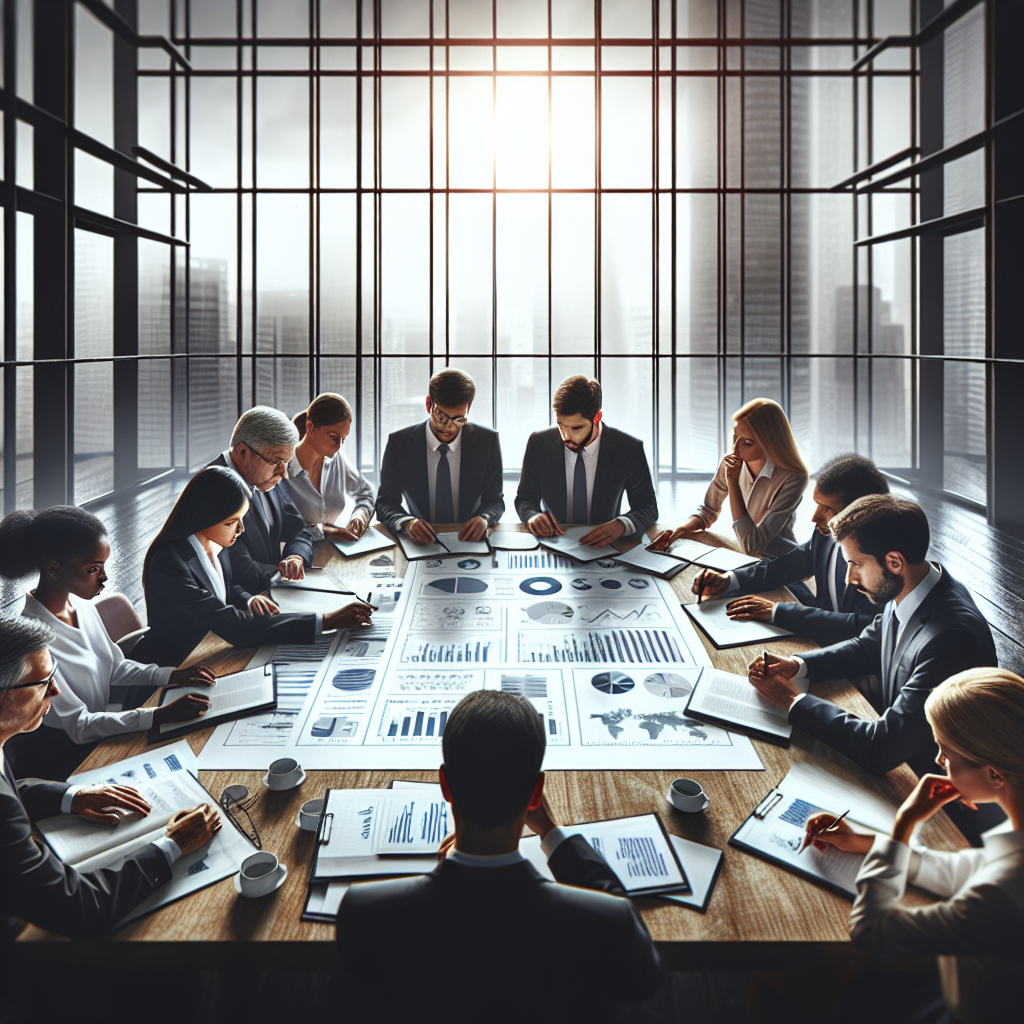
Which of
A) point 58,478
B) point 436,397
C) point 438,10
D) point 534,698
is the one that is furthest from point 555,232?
point 534,698

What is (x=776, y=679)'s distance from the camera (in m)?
1.95

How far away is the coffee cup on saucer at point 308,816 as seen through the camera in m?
1.43

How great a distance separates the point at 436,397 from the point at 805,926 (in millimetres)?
2922

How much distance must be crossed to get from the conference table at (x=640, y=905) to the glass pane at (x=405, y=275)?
6.58 metres

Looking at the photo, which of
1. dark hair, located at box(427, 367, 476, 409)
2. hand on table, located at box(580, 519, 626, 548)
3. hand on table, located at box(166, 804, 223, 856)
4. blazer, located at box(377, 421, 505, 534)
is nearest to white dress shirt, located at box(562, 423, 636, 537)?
blazer, located at box(377, 421, 505, 534)

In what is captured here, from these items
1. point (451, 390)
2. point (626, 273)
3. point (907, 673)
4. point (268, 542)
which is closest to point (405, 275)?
point (626, 273)

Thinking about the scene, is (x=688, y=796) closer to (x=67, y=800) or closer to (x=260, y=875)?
(x=260, y=875)

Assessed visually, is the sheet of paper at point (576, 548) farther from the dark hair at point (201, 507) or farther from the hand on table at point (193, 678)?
the hand on table at point (193, 678)

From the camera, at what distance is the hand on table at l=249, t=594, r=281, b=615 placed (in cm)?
242

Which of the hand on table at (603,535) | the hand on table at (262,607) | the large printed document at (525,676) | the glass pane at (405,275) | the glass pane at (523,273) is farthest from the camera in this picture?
the glass pane at (405,275)

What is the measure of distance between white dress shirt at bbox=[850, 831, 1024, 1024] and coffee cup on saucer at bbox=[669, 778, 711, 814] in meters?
0.34

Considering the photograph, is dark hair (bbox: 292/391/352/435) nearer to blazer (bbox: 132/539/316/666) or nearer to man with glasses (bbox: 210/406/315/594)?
man with glasses (bbox: 210/406/315/594)

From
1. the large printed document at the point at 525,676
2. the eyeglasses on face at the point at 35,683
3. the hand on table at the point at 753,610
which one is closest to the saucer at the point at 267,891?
the large printed document at the point at 525,676

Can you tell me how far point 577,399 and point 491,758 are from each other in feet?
8.82
